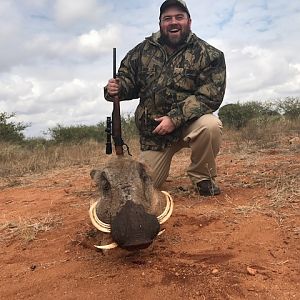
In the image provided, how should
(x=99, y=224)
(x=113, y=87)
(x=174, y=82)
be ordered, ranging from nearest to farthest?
1. (x=99, y=224)
2. (x=113, y=87)
3. (x=174, y=82)

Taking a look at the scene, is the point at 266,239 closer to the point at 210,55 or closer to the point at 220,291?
the point at 220,291

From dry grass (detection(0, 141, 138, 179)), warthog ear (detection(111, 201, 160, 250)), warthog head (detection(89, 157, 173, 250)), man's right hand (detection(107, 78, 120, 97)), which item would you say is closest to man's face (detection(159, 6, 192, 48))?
man's right hand (detection(107, 78, 120, 97))

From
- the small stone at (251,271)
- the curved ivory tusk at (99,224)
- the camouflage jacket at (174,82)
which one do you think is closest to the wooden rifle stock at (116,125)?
the camouflage jacket at (174,82)

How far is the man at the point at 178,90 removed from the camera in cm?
479

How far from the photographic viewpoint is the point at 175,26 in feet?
16.1

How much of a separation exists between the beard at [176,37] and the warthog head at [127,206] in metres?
1.96

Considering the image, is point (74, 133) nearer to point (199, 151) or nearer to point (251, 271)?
point (199, 151)

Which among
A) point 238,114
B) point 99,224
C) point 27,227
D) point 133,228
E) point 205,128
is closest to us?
point 133,228

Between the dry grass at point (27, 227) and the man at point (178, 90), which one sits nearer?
the dry grass at point (27, 227)

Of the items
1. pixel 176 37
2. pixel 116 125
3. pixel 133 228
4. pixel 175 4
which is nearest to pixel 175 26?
pixel 176 37

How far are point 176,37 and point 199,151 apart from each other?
1.29 metres

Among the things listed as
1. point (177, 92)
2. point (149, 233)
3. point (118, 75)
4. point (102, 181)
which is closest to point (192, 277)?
point (149, 233)

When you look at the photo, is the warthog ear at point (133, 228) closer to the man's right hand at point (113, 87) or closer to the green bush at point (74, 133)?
the man's right hand at point (113, 87)

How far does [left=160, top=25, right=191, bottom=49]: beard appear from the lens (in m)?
4.93
